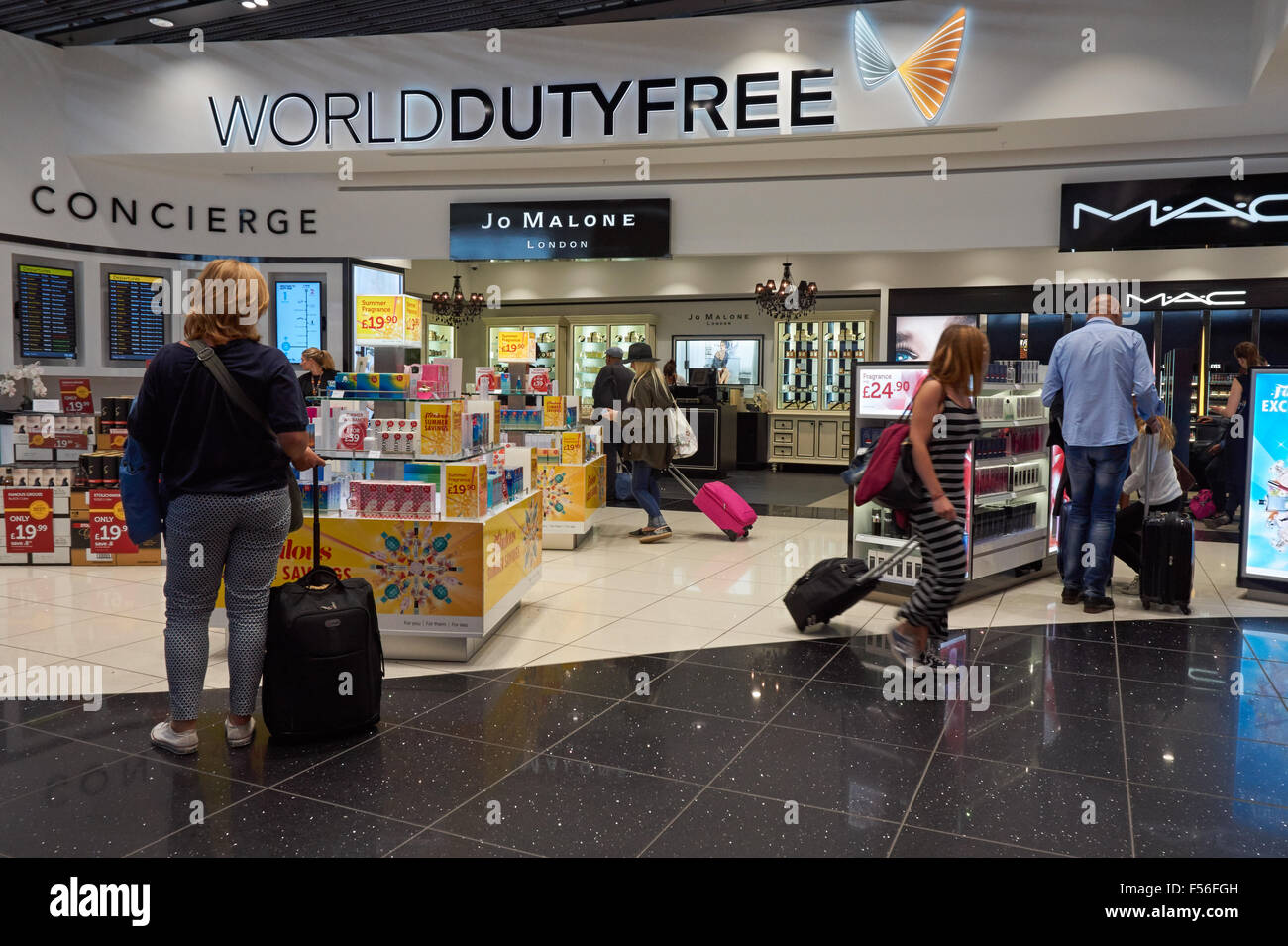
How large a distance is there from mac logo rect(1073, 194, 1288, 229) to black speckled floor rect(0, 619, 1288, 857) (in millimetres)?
4918

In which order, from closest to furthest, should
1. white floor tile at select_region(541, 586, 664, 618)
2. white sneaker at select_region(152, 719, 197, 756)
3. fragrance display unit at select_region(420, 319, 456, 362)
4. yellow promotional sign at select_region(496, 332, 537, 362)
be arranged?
1. white sneaker at select_region(152, 719, 197, 756)
2. white floor tile at select_region(541, 586, 664, 618)
3. yellow promotional sign at select_region(496, 332, 537, 362)
4. fragrance display unit at select_region(420, 319, 456, 362)

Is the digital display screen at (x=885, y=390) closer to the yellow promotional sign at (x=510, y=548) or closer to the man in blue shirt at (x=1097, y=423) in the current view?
the man in blue shirt at (x=1097, y=423)

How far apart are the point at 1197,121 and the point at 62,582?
28.4 feet

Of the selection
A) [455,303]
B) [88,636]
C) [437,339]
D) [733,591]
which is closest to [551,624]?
[733,591]

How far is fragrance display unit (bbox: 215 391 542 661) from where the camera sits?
428 centimetres

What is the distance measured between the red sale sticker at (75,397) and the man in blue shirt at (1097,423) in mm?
6492

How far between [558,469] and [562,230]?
2.85 metres

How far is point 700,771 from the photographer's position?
10.1ft

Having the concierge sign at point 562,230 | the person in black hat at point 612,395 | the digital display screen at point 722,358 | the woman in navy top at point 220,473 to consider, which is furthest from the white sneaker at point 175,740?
the digital display screen at point 722,358

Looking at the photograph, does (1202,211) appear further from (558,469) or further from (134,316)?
(134,316)

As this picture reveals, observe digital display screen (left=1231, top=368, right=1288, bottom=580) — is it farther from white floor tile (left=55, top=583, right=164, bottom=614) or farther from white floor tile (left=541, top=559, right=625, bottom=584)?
white floor tile (left=55, top=583, right=164, bottom=614)

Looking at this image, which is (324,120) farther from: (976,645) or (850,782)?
(850,782)

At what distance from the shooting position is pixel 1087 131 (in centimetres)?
758

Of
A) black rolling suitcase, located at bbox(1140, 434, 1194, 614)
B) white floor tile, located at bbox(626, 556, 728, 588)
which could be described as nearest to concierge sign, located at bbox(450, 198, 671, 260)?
white floor tile, located at bbox(626, 556, 728, 588)
